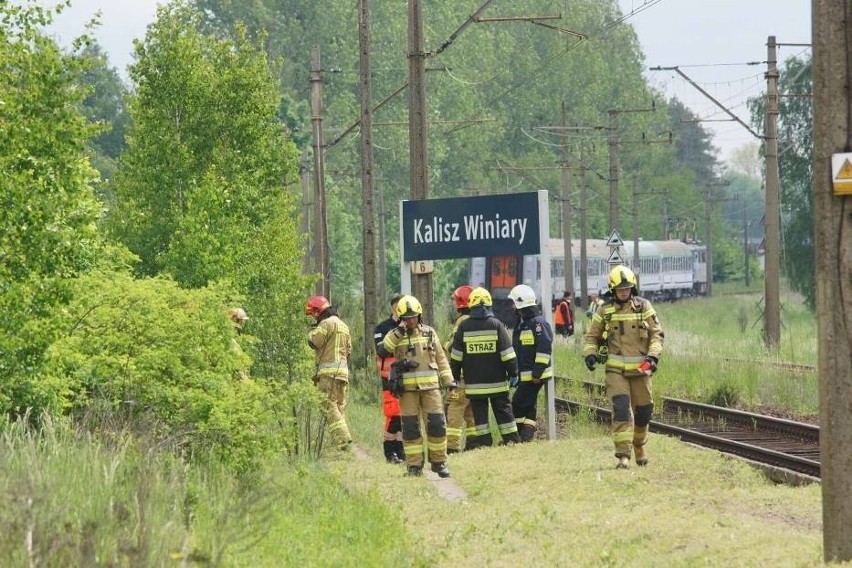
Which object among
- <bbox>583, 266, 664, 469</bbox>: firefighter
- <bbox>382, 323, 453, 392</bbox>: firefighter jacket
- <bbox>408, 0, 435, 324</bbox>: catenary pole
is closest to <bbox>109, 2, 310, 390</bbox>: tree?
<bbox>408, 0, 435, 324</bbox>: catenary pole

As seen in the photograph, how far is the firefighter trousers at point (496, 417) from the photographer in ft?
56.9

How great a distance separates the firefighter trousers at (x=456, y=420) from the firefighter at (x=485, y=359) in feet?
1.06

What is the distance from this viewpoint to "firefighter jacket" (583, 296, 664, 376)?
578 inches

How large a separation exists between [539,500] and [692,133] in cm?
13584

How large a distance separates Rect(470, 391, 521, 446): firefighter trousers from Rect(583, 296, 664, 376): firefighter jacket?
8.54 ft

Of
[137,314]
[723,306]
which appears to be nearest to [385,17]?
[723,306]

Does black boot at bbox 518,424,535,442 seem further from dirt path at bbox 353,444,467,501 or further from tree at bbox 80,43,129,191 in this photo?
tree at bbox 80,43,129,191

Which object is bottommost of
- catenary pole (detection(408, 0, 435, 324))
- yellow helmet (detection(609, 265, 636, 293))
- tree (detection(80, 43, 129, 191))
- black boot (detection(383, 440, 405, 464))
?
black boot (detection(383, 440, 405, 464))

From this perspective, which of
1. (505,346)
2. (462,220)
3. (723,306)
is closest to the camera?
(505,346)

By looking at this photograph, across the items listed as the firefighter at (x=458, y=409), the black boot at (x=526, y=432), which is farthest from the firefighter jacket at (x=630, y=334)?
the black boot at (x=526, y=432)

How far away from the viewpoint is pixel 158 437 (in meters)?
12.5

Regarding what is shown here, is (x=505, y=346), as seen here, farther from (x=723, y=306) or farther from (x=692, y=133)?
(x=692, y=133)

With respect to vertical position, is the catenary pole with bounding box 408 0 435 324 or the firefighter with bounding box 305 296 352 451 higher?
the catenary pole with bounding box 408 0 435 324

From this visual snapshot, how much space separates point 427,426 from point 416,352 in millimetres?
729
